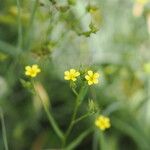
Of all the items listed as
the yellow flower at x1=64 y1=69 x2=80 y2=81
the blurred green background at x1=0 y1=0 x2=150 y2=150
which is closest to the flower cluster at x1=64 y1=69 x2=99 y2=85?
the yellow flower at x1=64 y1=69 x2=80 y2=81

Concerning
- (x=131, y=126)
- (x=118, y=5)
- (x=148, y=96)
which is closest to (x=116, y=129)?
(x=131, y=126)

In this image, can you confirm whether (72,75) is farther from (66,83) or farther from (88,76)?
(66,83)

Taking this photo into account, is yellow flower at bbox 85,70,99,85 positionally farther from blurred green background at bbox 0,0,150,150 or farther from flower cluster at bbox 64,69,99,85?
blurred green background at bbox 0,0,150,150

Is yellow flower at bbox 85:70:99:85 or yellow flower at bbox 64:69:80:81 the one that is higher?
yellow flower at bbox 64:69:80:81

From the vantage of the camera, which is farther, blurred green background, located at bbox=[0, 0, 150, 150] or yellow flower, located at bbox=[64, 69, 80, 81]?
blurred green background, located at bbox=[0, 0, 150, 150]

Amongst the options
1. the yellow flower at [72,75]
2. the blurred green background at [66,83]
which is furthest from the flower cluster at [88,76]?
the blurred green background at [66,83]

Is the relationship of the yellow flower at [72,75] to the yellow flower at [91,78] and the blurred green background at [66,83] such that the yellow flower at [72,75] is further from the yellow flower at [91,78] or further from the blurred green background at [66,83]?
the blurred green background at [66,83]

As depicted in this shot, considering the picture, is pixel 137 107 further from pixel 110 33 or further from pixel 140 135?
pixel 110 33

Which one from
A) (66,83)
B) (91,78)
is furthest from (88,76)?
(66,83)

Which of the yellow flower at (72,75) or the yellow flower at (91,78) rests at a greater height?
the yellow flower at (72,75)
